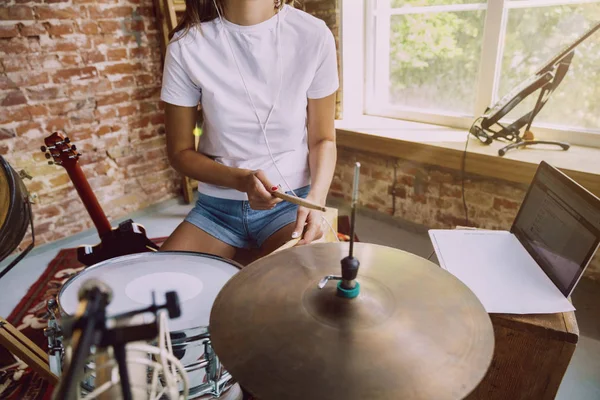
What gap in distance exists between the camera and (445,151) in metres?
1.96

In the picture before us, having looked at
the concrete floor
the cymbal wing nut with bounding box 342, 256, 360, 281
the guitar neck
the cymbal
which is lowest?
the concrete floor

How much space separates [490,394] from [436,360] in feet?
2.17

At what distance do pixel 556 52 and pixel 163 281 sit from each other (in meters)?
1.90

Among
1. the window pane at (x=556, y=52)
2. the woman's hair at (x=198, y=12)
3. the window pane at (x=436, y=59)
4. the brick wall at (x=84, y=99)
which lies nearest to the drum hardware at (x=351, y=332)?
the woman's hair at (x=198, y=12)

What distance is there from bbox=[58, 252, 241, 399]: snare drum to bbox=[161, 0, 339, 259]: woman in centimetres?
19

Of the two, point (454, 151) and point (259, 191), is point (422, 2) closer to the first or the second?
point (454, 151)

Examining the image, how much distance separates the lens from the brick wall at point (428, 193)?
1.94 metres

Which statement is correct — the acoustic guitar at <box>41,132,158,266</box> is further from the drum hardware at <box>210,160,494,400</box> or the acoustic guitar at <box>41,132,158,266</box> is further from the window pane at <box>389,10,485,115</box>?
the window pane at <box>389,10,485,115</box>

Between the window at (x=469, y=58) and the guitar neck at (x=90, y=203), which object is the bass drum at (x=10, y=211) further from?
the window at (x=469, y=58)

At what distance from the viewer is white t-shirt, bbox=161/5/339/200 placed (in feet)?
3.96

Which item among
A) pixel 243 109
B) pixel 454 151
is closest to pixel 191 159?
pixel 243 109

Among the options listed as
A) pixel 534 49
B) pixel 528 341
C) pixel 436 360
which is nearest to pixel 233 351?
pixel 436 360

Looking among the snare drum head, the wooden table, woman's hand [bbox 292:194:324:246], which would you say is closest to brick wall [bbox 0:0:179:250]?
the snare drum head

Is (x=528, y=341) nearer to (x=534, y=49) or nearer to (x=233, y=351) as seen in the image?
(x=233, y=351)
